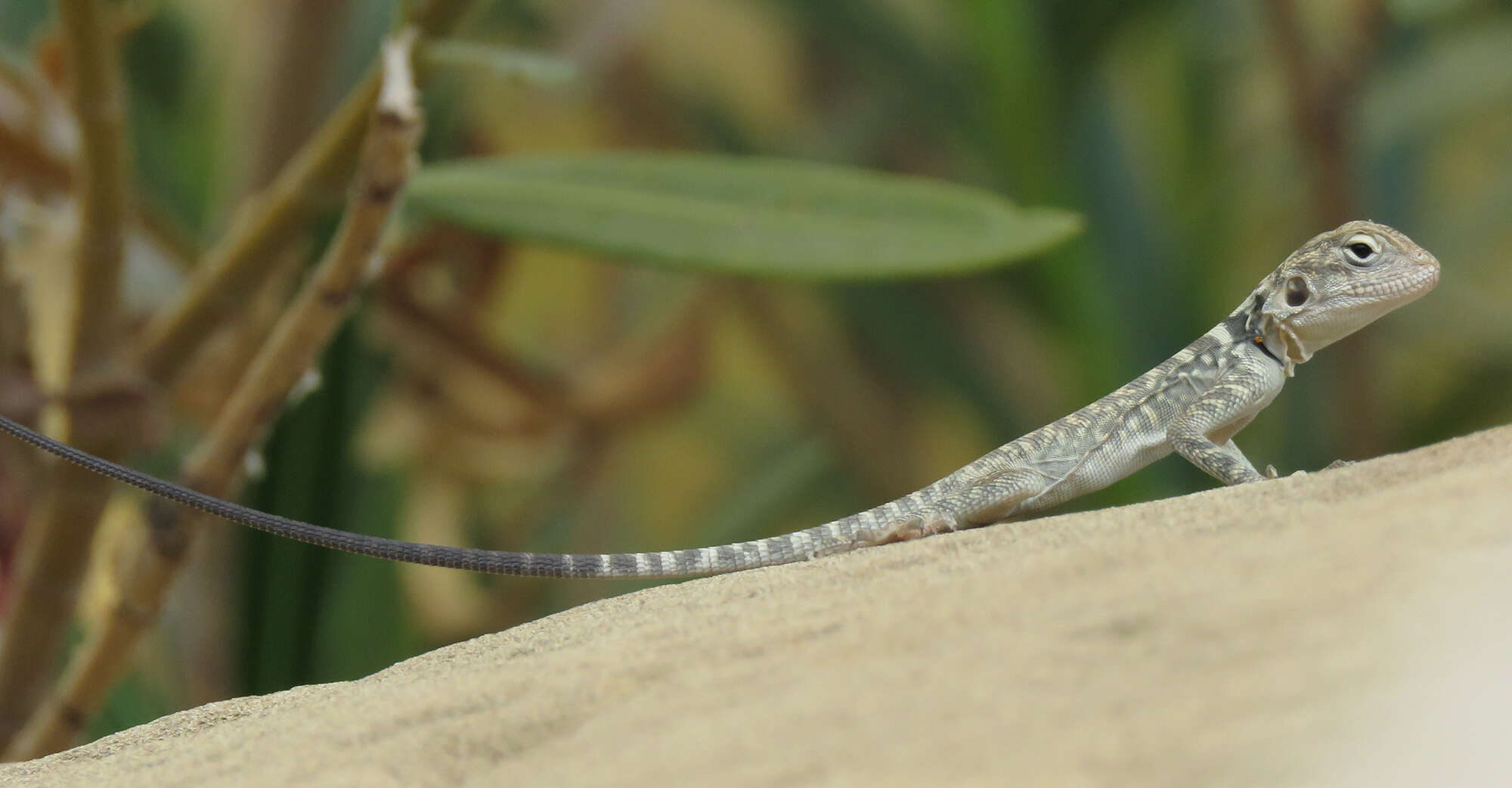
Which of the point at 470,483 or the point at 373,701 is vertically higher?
the point at 470,483

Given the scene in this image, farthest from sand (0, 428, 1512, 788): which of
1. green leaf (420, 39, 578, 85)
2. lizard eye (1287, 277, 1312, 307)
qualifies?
green leaf (420, 39, 578, 85)

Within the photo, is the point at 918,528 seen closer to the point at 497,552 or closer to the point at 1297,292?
the point at 497,552

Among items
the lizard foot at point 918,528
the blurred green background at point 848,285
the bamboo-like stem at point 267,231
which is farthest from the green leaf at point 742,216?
the blurred green background at point 848,285

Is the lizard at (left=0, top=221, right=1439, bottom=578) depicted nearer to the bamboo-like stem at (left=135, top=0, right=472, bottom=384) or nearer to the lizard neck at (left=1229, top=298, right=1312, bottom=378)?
the lizard neck at (left=1229, top=298, right=1312, bottom=378)

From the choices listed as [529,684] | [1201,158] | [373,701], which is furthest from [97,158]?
[1201,158]

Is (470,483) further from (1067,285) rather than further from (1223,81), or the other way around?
(1223,81)

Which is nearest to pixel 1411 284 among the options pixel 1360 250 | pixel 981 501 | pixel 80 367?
pixel 1360 250

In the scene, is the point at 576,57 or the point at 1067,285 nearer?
the point at 1067,285
